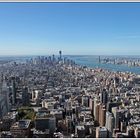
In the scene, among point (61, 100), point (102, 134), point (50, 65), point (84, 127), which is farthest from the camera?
point (50, 65)

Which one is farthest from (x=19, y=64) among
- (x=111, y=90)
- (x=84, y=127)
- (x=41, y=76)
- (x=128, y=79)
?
(x=84, y=127)

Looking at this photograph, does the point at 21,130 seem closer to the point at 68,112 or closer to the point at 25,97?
the point at 68,112

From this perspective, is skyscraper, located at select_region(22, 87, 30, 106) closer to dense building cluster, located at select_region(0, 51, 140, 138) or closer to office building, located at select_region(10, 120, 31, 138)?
dense building cluster, located at select_region(0, 51, 140, 138)

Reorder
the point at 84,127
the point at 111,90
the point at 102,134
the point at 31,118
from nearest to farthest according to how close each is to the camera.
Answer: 1. the point at 102,134
2. the point at 84,127
3. the point at 31,118
4. the point at 111,90

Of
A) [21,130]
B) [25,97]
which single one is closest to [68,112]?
[25,97]

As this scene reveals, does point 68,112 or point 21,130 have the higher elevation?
point 21,130

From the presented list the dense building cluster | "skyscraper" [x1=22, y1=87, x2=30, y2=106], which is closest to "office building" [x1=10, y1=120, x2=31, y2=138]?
the dense building cluster

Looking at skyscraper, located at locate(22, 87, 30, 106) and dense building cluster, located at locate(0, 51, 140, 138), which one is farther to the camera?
skyscraper, located at locate(22, 87, 30, 106)

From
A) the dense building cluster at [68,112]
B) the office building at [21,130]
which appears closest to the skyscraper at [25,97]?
the dense building cluster at [68,112]

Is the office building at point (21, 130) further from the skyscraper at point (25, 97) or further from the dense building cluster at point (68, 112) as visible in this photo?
the skyscraper at point (25, 97)

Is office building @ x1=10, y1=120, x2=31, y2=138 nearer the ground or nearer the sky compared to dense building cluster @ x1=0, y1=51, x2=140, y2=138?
nearer the sky

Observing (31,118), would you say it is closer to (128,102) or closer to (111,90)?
(128,102)
